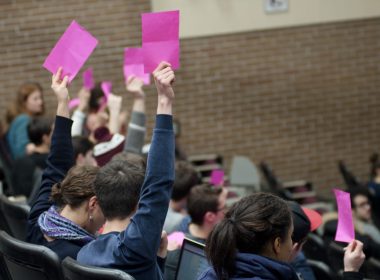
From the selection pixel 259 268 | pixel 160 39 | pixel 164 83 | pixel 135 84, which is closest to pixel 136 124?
pixel 135 84

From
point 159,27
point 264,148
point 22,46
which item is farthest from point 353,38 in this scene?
point 159,27

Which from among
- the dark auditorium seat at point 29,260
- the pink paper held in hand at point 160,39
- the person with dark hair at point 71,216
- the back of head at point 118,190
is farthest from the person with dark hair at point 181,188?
the pink paper held in hand at point 160,39

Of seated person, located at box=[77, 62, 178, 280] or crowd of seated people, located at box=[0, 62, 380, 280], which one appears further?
seated person, located at box=[77, 62, 178, 280]

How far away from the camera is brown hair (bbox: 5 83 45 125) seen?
812cm

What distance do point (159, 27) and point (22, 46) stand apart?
6.58 meters

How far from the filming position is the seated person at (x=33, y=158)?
626 centimetres

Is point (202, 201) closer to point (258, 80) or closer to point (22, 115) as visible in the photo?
point (22, 115)

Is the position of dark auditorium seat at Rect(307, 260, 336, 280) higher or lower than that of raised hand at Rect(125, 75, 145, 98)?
lower

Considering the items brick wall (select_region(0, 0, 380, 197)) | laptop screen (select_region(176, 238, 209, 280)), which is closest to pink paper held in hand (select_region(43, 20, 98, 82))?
laptop screen (select_region(176, 238, 209, 280))

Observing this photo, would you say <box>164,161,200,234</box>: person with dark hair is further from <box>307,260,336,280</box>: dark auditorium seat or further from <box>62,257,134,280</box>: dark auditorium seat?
<box>62,257,134,280</box>: dark auditorium seat

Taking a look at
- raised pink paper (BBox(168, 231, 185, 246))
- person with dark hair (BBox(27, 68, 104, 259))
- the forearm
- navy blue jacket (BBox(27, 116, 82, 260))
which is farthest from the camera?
the forearm

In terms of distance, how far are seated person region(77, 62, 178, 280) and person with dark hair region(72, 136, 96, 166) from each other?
193cm

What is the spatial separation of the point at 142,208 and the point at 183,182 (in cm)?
231

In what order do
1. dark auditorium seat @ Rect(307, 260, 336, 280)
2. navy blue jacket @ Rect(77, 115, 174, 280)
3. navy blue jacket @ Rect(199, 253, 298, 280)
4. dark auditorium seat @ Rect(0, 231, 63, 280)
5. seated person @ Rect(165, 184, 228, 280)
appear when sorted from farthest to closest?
dark auditorium seat @ Rect(307, 260, 336, 280) < seated person @ Rect(165, 184, 228, 280) < dark auditorium seat @ Rect(0, 231, 63, 280) < navy blue jacket @ Rect(77, 115, 174, 280) < navy blue jacket @ Rect(199, 253, 298, 280)
